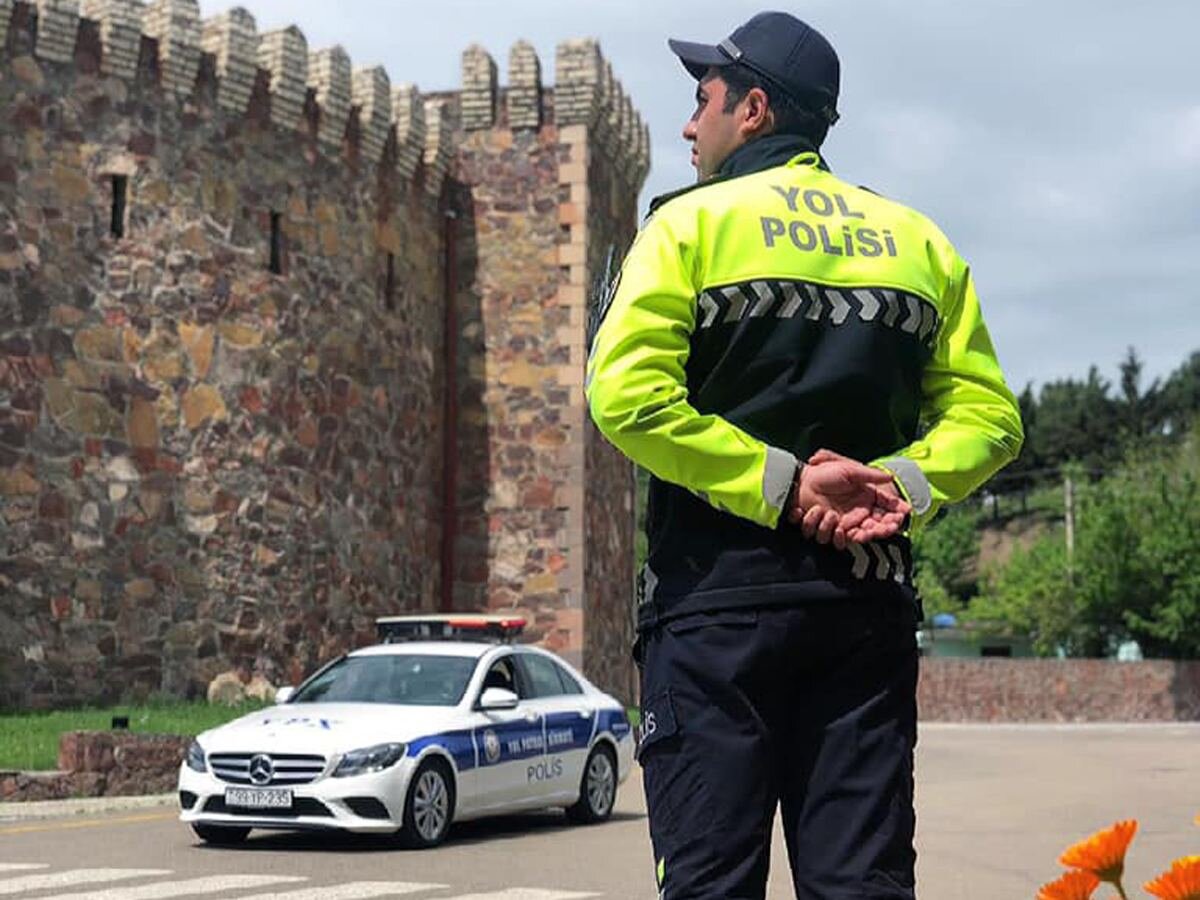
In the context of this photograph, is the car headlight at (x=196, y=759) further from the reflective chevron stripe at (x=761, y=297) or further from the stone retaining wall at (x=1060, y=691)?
the stone retaining wall at (x=1060, y=691)

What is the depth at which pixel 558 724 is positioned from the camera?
618 inches

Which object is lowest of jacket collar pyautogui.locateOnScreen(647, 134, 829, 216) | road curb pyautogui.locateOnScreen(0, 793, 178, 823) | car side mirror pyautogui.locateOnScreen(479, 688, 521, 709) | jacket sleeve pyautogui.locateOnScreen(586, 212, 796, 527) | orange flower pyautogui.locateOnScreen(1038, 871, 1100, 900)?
road curb pyautogui.locateOnScreen(0, 793, 178, 823)

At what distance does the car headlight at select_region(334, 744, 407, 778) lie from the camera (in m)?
13.4

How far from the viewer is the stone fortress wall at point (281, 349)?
2455cm

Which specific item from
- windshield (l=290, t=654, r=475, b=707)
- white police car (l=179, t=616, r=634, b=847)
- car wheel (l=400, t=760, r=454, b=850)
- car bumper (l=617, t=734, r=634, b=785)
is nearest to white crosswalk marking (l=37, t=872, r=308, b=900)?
white police car (l=179, t=616, r=634, b=847)

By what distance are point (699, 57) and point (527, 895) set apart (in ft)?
24.2

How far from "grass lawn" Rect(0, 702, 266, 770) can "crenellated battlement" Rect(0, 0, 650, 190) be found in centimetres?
790

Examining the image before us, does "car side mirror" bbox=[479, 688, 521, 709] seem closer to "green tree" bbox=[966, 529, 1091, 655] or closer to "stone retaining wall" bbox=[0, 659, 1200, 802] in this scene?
"stone retaining wall" bbox=[0, 659, 1200, 802]

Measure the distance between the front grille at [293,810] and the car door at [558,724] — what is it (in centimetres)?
224

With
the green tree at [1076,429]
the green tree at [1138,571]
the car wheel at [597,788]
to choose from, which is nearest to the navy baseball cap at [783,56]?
the car wheel at [597,788]

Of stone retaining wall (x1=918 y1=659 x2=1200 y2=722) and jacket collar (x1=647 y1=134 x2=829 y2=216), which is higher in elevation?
jacket collar (x1=647 y1=134 x2=829 y2=216)

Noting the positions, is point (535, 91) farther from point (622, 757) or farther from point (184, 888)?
point (184, 888)

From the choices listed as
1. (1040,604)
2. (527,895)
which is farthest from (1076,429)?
(527,895)

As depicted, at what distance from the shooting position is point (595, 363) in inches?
151
